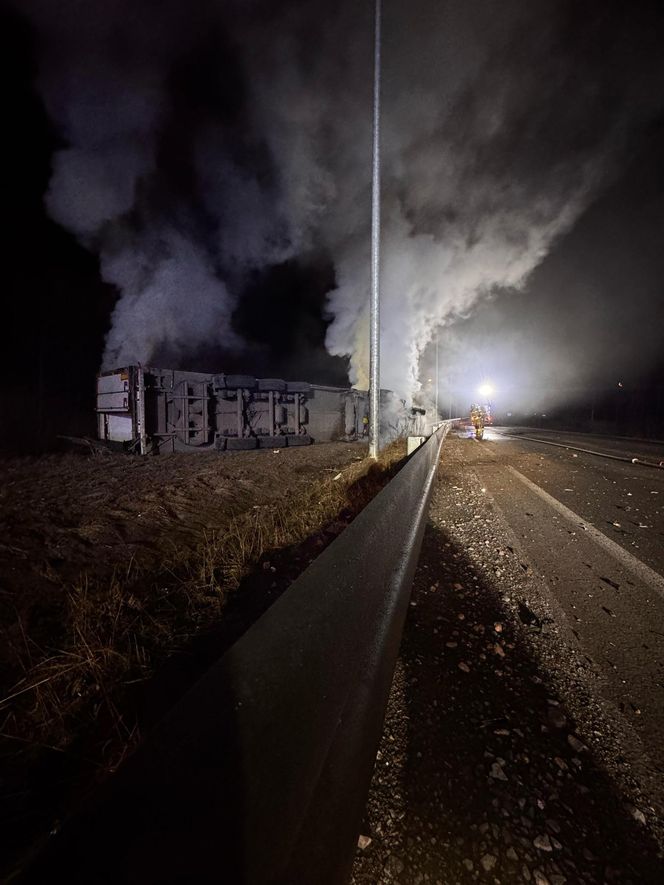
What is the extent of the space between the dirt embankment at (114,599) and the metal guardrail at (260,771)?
0.96m

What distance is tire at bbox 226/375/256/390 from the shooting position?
14820mm

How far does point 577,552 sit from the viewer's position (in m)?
3.52

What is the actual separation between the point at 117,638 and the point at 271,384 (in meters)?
14.7

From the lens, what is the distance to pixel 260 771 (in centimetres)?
85

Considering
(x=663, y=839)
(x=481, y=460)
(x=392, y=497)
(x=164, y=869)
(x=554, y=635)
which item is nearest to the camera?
(x=164, y=869)

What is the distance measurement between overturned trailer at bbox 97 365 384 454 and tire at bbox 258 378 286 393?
1.9 inches

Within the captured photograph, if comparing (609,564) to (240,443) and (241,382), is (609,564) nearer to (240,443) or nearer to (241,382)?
(240,443)

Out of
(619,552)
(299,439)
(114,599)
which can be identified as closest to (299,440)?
(299,439)

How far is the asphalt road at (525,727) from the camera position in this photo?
1.08 meters

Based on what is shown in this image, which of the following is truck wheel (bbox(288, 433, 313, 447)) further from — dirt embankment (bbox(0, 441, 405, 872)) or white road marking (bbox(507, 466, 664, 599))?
white road marking (bbox(507, 466, 664, 599))

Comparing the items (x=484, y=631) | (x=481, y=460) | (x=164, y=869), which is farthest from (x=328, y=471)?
(x=164, y=869)

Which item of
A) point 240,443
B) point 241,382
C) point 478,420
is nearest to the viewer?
point 240,443

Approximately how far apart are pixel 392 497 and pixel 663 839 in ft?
6.74

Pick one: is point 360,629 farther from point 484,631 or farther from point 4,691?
point 4,691
